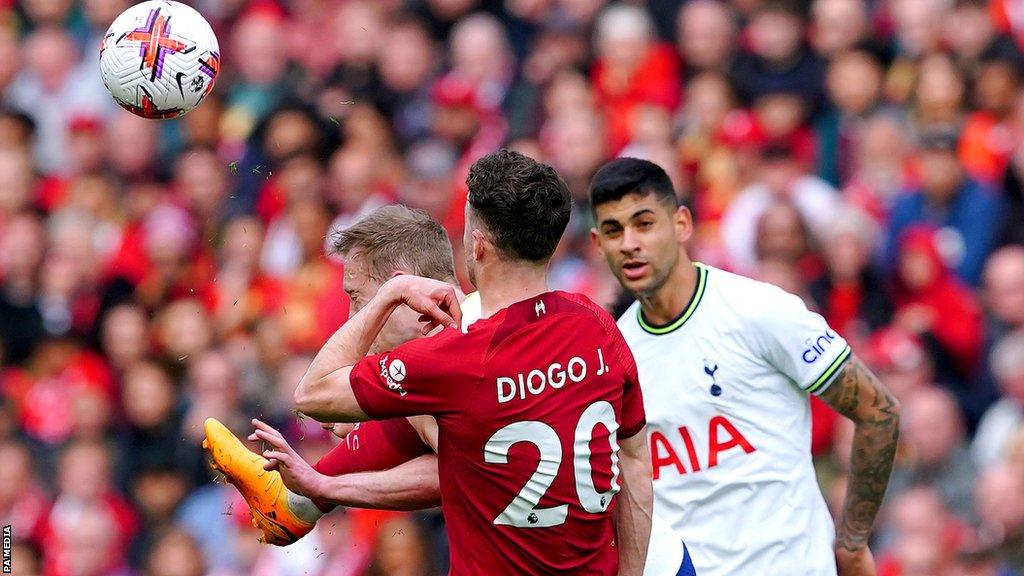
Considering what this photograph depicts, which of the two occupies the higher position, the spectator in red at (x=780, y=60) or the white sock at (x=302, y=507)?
the spectator in red at (x=780, y=60)

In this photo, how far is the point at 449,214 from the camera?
33.6ft

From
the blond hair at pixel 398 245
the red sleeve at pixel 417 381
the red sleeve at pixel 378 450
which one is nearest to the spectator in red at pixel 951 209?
the blond hair at pixel 398 245

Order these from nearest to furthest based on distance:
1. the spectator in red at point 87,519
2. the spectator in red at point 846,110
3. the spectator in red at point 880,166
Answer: the spectator in red at point 880,166 < the spectator in red at point 846,110 < the spectator in red at point 87,519

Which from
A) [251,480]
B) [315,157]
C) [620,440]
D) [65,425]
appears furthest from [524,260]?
[65,425]

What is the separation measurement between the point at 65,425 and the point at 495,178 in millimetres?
6729

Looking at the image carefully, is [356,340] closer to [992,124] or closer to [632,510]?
[632,510]

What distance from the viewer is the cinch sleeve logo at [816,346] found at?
18.7 feet

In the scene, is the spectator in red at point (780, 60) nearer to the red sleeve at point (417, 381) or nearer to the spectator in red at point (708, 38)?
the spectator in red at point (708, 38)

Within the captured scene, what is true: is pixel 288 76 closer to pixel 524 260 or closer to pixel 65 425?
pixel 65 425

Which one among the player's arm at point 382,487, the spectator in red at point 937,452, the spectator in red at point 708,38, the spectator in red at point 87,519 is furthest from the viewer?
the spectator in red at point 708,38

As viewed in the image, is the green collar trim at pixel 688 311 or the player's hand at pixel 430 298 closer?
the player's hand at pixel 430 298

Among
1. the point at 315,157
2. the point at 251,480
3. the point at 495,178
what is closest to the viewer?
the point at 495,178

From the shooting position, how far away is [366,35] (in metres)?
11.9

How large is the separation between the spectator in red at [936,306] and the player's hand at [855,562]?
2.86 metres
